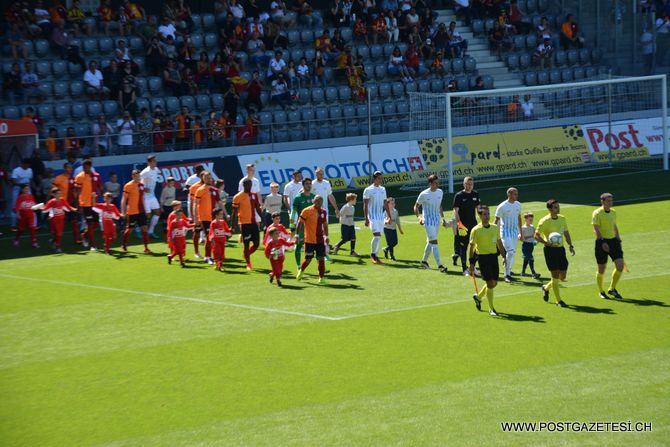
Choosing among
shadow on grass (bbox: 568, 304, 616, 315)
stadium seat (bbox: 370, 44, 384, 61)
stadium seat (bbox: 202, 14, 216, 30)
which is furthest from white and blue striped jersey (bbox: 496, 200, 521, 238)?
stadium seat (bbox: 370, 44, 384, 61)

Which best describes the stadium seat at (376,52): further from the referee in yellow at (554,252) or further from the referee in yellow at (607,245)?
the referee in yellow at (554,252)

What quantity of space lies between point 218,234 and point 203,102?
15730 mm

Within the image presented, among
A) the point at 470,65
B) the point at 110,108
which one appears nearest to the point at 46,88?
the point at 110,108

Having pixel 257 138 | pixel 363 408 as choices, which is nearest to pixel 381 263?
pixel 363 408

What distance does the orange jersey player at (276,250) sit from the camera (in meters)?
22.6

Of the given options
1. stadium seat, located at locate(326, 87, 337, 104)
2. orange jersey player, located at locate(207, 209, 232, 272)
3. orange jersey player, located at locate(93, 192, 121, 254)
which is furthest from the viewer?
stadium seat, located at locate(326, 87, 337, 104)

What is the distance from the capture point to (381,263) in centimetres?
2588

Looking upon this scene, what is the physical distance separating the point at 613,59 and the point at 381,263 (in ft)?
93.4

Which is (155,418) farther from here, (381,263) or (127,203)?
(127,203)

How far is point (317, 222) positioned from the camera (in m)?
23.4

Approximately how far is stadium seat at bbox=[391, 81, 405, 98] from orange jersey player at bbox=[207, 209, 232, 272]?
2022 cm

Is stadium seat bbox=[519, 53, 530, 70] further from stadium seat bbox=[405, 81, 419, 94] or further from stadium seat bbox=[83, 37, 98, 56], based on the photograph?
stadium seat bbox=[83, 37, 98, 56]

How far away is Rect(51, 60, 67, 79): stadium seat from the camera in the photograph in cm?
3859

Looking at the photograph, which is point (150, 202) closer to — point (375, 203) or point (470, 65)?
point (375, 203)
